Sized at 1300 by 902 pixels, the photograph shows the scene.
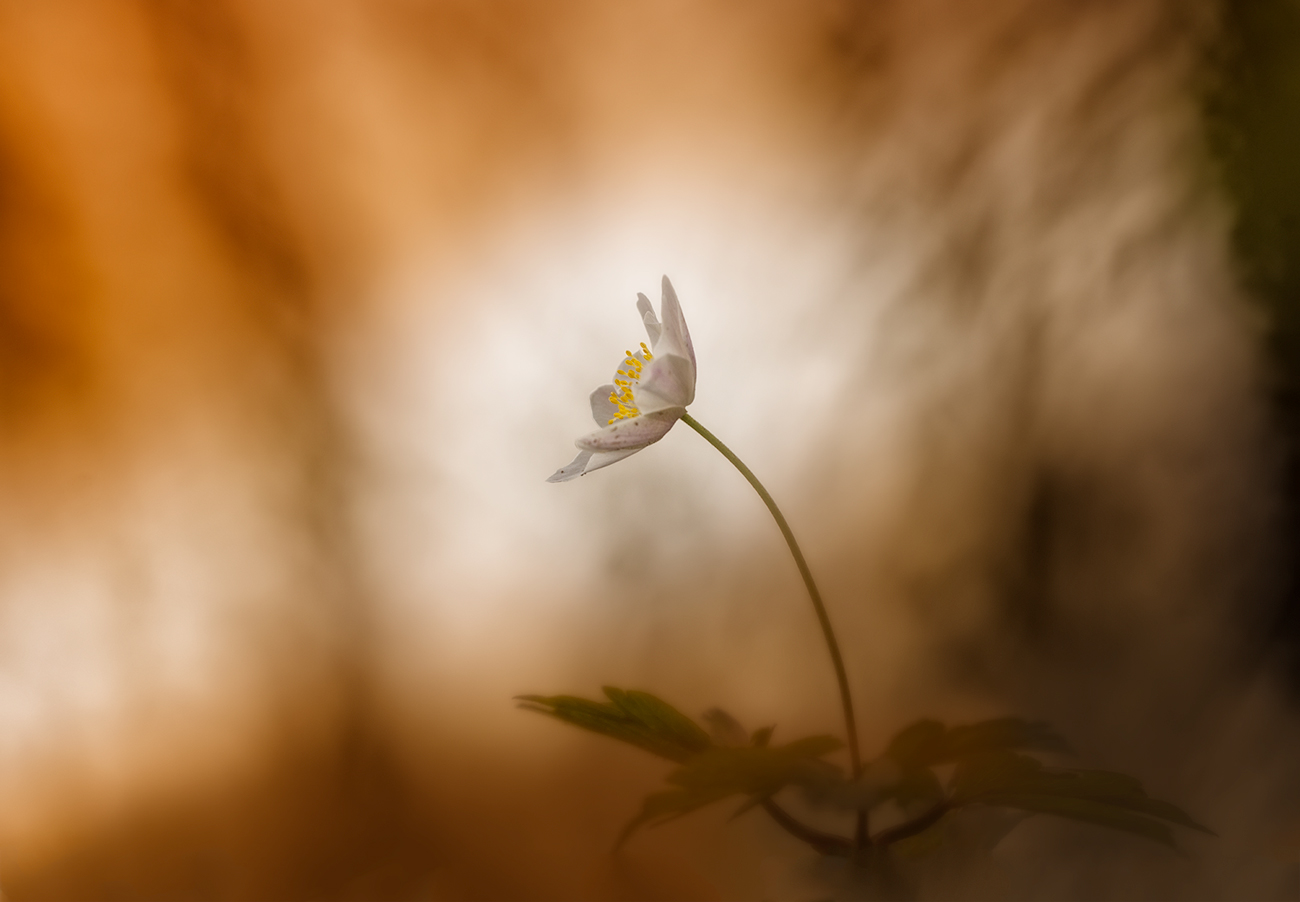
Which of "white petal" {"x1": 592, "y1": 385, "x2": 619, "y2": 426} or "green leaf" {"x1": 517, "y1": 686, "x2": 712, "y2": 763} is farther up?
"white petal" {"x1": 592, "y1": 385, "x2": 619, "y2": 426}

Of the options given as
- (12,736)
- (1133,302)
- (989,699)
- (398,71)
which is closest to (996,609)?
(989,699)

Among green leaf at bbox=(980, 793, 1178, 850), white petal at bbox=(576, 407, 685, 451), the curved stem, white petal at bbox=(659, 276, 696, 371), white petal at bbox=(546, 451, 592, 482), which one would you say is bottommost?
the curved stem

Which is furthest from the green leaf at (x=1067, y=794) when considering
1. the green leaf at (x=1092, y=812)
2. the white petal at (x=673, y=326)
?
the white petal at (x=673, y=326)

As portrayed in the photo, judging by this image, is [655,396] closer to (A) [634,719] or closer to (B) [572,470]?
(B) [572,470]

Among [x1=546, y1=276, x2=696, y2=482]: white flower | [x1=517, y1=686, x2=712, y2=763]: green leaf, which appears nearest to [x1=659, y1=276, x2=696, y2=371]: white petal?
[x1=546, y1=276, x2=696, y2=482]: white flower

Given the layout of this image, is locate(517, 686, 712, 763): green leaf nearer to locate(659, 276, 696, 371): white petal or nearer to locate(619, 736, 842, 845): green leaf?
locate(619, 736, 842, 845): green leaf

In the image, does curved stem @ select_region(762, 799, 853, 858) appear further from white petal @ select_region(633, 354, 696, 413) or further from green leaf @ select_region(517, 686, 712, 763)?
white petal @ select_region(633, 354, 696, 413)

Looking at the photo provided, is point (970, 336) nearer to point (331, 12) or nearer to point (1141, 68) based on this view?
point (1141, 68)

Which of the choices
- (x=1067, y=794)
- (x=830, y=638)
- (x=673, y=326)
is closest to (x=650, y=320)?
(x=673, y=326)
